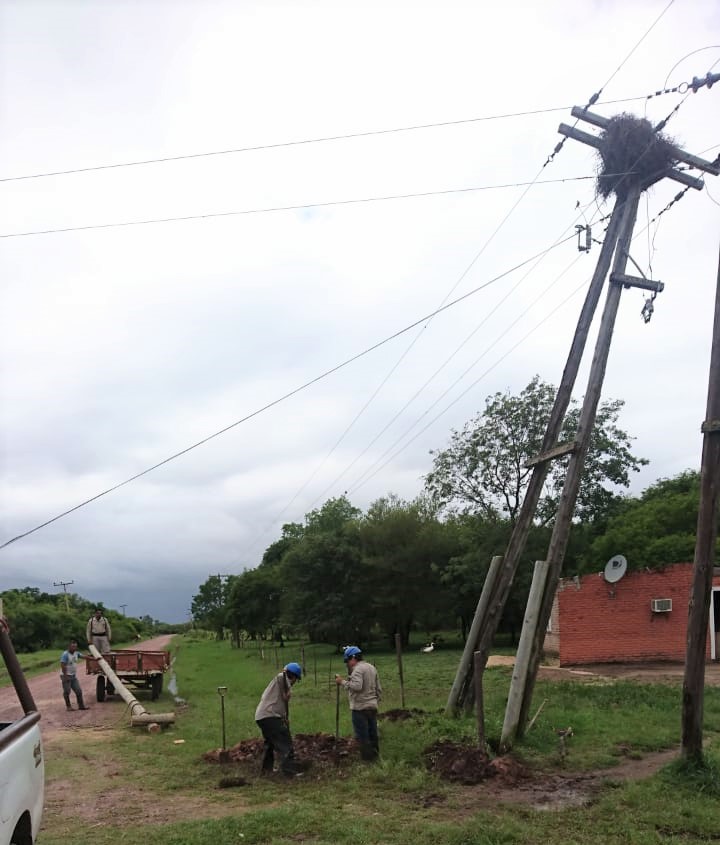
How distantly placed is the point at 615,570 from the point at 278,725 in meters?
16.6

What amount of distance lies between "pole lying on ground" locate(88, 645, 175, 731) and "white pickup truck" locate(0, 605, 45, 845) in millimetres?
8620

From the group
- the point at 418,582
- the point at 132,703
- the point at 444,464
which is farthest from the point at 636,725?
the point at 418,582

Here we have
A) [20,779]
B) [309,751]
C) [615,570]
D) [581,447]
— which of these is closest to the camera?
[20,779]

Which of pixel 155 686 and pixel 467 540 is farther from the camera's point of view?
pixel 467 540

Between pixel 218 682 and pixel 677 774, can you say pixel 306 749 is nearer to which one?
pixel 677 774

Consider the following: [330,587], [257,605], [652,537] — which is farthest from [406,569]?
[257,605]

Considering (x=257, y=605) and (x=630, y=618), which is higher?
(x=630, y=618)

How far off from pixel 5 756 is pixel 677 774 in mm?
6982

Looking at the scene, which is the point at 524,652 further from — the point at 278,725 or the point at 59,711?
the point at 59,711

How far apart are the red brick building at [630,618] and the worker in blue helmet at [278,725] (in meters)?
16.6

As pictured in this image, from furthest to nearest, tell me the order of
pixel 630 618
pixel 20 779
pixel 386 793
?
pixel 630 618 → pixel 386 793 → pixel 20 779

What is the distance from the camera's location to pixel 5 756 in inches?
170

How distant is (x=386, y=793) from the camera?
821 cm

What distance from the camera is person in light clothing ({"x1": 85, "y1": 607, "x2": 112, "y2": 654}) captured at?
19688 mm
